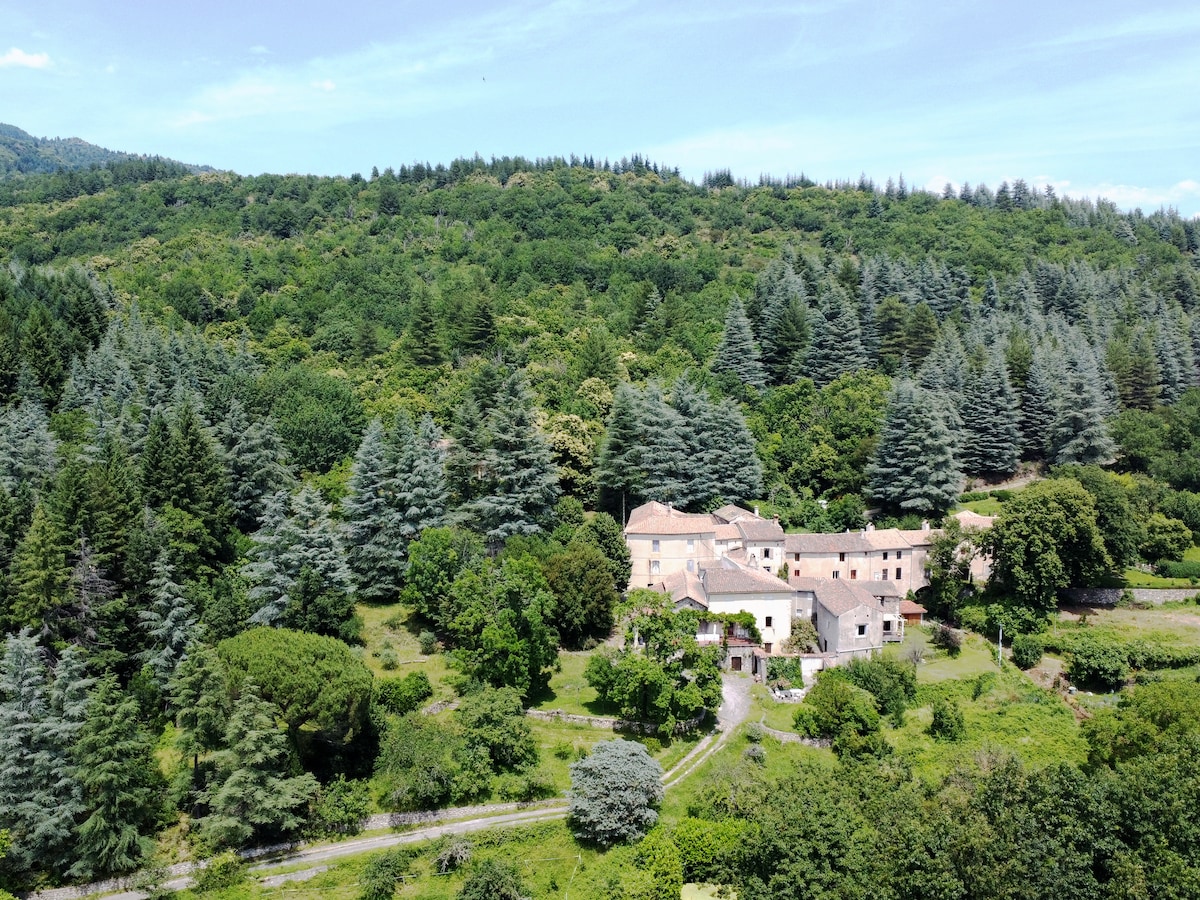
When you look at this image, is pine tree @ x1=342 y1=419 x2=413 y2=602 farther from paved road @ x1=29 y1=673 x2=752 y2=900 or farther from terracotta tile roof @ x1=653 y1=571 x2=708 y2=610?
paved road @ x1=29 y1=673 x2=752 y2=900

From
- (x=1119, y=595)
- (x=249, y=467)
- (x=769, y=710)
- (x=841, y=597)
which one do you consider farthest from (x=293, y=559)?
(x=1119, y=595)

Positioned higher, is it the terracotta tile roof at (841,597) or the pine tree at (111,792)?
the terracotta tile roof at (841,597)

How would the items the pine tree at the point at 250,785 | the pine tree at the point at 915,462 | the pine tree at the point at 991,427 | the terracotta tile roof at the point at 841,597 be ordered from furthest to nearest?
the pine tree at the point at 991,427 < the pine tree at the point at 915,462 < the terracotta tile roof at the point at 841,597 < the pine tree at the point at 250,785

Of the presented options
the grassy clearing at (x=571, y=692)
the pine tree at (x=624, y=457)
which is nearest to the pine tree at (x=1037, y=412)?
the pine tree at (x=624, y=457)

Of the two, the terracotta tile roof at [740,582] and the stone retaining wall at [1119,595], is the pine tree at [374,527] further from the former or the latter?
the stone retaining wall at [1119,595]

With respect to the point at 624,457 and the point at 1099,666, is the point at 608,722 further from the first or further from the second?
the point at 1099,666

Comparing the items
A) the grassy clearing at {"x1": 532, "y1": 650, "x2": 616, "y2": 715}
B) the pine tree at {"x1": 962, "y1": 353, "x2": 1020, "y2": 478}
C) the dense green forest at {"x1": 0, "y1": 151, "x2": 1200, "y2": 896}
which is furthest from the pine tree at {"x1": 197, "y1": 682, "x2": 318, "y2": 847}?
the pine tree at {"x1": 962, "y1": 353, "x2": 1020, "y2": 478}
